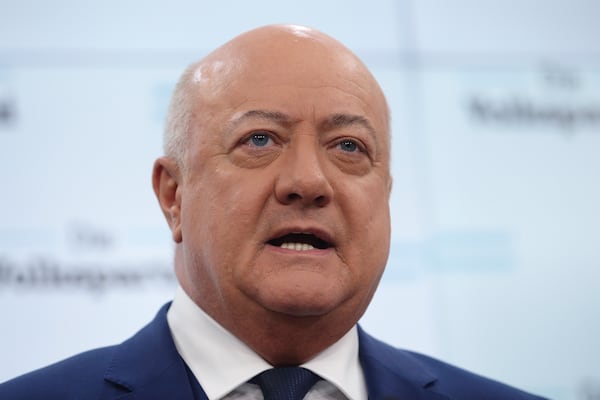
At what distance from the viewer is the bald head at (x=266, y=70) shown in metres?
1.81

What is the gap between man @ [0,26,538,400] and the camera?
1.71 meters

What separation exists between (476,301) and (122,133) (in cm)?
123

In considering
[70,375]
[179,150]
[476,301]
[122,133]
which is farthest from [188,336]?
[476,301]

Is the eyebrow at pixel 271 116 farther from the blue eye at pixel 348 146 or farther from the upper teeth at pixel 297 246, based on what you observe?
the upper teeth at pixel 297 246

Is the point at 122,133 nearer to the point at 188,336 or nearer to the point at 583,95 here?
the point at 188,336

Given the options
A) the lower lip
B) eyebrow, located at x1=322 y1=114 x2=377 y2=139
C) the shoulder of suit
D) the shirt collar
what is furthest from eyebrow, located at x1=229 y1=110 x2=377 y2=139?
the shoulder of suit

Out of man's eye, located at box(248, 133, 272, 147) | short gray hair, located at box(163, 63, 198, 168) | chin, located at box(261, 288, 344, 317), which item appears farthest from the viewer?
short gray hair, located at box(163, 63, 198, 168)

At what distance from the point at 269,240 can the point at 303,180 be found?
0.41 ft

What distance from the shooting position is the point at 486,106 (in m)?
3.26

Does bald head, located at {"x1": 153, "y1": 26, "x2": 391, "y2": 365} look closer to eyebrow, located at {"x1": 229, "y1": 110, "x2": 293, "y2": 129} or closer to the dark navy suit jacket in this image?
eyebrow, located at {"x1": 229, "y1": 110, "x2": 293, "y2": 129}

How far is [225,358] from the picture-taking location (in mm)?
1766

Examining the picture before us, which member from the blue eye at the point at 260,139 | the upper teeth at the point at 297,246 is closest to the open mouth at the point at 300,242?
the upper teeth at the point at 297,246

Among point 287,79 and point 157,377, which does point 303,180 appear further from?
point 157,377

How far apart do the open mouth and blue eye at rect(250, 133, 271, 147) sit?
18 cm
